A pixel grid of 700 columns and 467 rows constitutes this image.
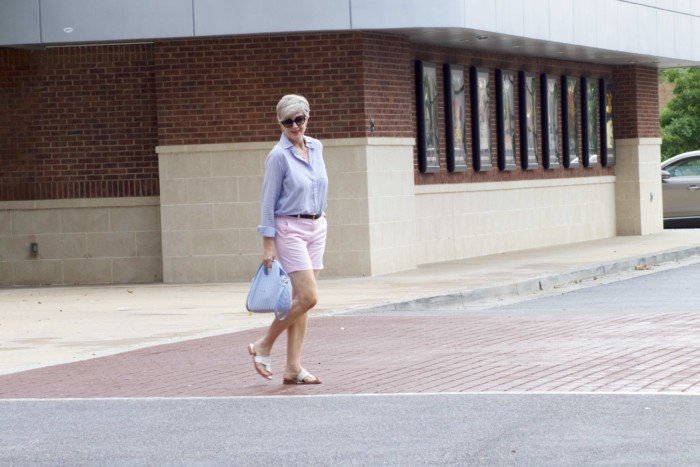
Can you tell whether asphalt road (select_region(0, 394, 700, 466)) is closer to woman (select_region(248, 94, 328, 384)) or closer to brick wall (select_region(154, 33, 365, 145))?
woman (select_region(248, 94, 328, 384))

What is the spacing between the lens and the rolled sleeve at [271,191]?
33.0ft

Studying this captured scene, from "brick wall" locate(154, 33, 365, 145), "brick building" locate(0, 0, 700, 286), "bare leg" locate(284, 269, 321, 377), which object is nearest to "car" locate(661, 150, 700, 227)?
"brick building" locate(0, 0, 700, 286)

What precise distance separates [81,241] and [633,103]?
12768 mm

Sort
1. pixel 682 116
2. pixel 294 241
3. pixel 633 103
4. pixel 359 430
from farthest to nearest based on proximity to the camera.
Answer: pixel 682 116 < pixel 633 103 < pixel 294 241 < pixel 359 430

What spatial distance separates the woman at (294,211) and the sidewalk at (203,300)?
2.54m

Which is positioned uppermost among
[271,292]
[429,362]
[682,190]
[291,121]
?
[291,121]

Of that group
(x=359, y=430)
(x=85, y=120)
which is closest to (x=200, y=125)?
(x=85, y=120)

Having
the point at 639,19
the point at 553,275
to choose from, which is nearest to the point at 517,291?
the point at 553,275

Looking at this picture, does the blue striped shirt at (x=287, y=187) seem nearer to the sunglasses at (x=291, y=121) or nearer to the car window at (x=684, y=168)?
the sunglasses at (x=291, y=121)

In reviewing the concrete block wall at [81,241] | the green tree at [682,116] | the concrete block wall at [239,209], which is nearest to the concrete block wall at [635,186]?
the concrete block wall at [239,209]

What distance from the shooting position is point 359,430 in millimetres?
8297

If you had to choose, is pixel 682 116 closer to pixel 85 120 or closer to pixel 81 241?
pixel 85 120

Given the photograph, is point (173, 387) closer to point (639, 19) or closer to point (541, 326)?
point (541, 326)

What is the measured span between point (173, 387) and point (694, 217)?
23.5 metres
